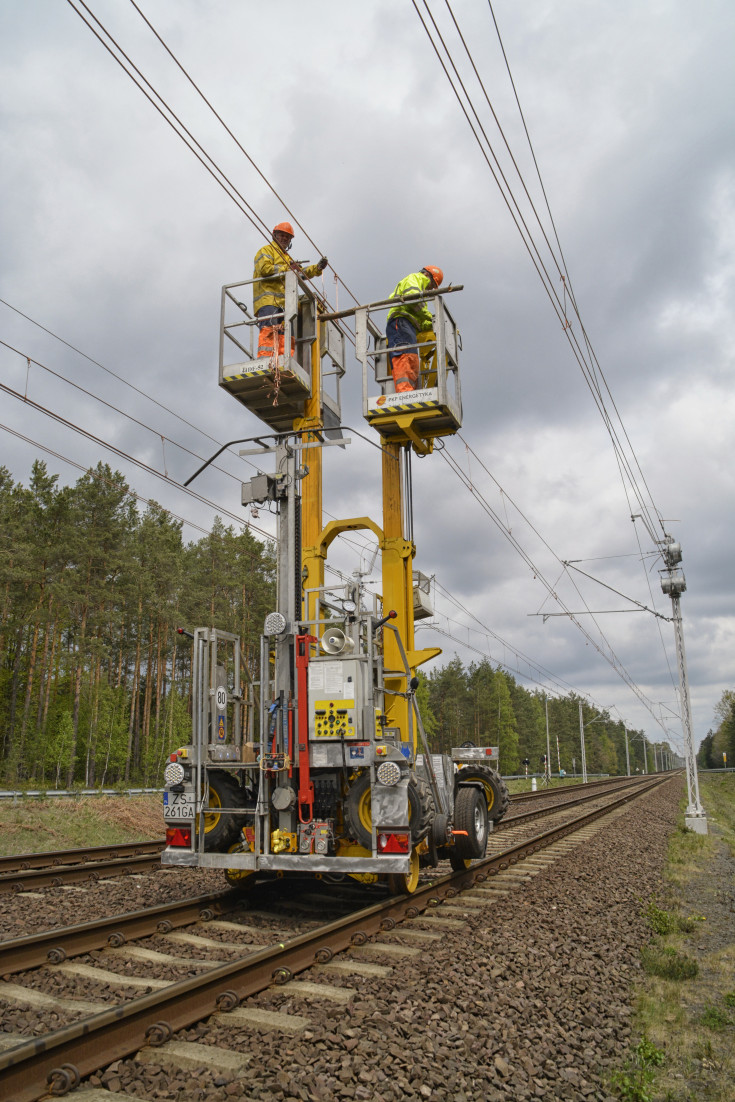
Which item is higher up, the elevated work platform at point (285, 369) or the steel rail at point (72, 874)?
the elevated work platform at point (285, 369)

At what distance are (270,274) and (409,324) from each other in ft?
7.79

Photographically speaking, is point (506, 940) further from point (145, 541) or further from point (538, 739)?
point (538, 739)

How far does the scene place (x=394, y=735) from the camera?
28.7 feet

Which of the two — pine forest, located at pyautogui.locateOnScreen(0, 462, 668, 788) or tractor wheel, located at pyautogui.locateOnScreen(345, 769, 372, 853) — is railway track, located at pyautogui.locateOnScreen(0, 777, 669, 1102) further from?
pine forest, located at pyautogui.locateOnScreen(0, 462, 668, 788)

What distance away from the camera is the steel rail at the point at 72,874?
941 cm

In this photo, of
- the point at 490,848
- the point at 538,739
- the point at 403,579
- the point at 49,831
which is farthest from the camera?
the point at 538,739

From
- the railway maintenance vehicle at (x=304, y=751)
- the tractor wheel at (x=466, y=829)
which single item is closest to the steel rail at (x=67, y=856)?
the railway maintenance vehicle at (x=304, y=751)

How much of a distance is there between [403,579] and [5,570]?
27093mm

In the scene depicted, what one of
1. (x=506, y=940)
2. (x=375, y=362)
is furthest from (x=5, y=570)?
(x=506, y=940)

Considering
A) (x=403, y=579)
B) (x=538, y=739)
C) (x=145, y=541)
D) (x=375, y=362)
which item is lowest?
(x=538, y=739)

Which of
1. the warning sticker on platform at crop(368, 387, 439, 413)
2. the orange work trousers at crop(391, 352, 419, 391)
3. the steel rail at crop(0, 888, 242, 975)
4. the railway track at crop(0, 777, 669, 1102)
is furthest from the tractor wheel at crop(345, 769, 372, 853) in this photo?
the orange work trousers at crop(391, 352, 419, 391)

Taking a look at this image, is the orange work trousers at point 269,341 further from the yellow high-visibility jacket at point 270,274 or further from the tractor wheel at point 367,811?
the tractor wheel at point 367,811

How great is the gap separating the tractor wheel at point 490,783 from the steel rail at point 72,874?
199 inches

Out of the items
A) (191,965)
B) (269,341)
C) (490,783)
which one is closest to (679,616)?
(490,783)
